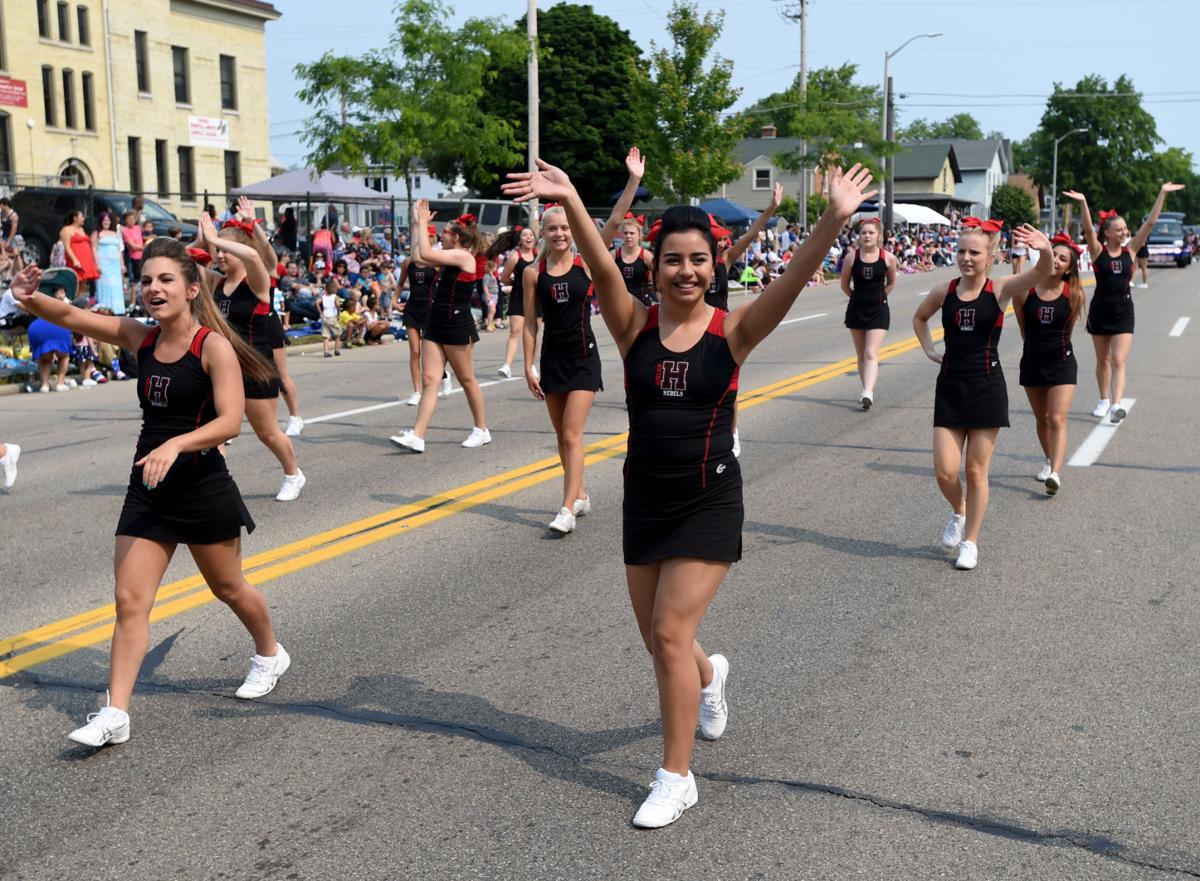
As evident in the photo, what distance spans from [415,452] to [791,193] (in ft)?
265

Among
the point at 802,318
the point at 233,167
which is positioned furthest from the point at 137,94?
the point at 802,318

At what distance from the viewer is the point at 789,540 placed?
792 centimetres

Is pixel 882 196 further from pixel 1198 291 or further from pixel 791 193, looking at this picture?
pixel 791 193

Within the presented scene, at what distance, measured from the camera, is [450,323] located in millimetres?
10602

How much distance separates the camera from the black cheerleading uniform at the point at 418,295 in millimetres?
11938

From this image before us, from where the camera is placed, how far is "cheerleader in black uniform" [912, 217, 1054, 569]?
7.35m

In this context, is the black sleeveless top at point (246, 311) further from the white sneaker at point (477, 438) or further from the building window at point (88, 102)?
the building window at point (88, 102)

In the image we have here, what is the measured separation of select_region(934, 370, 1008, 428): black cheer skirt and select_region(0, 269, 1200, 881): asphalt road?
2.57ft

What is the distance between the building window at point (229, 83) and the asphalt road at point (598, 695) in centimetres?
4318

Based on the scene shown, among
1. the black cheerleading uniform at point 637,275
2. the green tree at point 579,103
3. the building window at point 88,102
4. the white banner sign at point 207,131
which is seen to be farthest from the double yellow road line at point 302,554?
the green tree at point 579,103

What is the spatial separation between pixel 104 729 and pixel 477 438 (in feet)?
22.4

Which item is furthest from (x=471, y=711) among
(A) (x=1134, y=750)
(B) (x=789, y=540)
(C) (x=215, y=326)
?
(B) (x=789, y=540)

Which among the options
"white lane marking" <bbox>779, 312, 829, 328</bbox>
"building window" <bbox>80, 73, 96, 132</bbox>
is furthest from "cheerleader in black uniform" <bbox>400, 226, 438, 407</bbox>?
"building window" <bbox>80, 73, 96, 132</bbox>

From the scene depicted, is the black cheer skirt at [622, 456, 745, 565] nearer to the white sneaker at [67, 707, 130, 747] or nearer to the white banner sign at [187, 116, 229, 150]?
the white sneaker at [67, 707, 130, 747]
